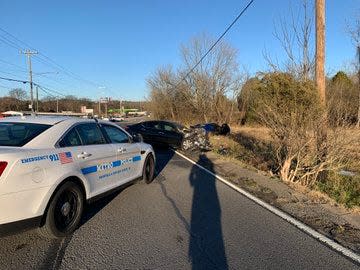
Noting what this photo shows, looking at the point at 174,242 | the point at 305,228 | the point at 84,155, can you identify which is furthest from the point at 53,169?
the point at 305,228

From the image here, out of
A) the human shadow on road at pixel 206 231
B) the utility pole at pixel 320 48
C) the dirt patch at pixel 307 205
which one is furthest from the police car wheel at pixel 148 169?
the utility pole at pixel 320 48

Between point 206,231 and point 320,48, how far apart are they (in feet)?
24.4

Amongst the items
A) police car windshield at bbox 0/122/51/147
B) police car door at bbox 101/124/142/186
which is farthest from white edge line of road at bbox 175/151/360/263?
police car windshield at bbox 0/122/51/147

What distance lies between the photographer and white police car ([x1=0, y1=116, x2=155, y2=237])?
14.4ft

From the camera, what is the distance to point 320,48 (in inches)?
428

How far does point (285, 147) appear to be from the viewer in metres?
10.5

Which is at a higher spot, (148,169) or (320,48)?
(320,48)

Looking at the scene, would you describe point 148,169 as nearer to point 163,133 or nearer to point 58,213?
point 58,213

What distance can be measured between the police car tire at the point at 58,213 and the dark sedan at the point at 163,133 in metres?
13.4

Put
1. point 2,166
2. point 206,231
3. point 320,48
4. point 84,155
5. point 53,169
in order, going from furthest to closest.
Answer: point 320,48 → point 84,155 → point 206,231 → point 53,169 → point 2,166

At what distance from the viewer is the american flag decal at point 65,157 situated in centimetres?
522

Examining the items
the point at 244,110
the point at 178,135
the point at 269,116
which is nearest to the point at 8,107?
the point at 244,110

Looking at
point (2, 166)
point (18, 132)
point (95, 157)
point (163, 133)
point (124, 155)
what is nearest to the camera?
point (2, 166)

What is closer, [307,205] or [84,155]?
[84,155]
